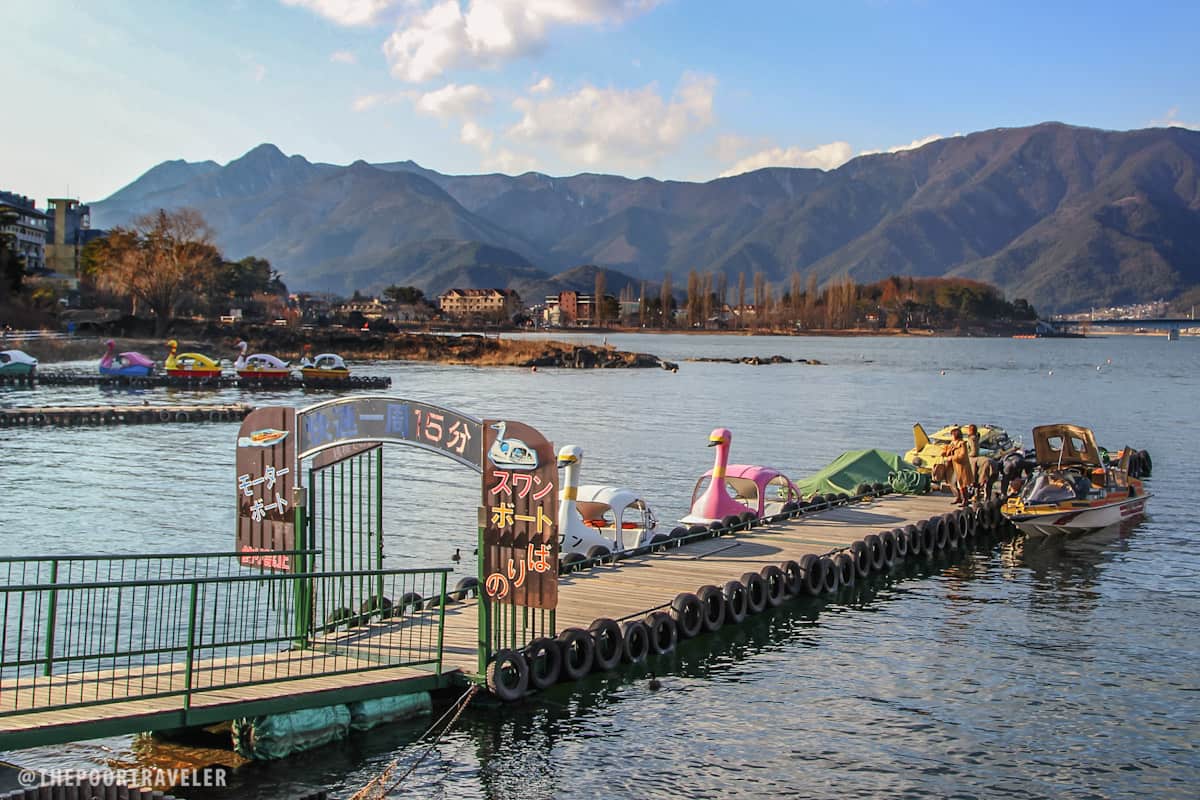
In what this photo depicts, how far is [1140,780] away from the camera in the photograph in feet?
55.1

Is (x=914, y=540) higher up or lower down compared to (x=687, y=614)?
lower down

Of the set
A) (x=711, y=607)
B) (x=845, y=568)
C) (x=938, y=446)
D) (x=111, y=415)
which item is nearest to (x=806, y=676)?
(x=711, y=607)

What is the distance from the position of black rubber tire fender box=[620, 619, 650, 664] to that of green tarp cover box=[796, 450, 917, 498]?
20.1 metres

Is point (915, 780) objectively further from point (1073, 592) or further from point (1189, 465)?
point (1189, 465)

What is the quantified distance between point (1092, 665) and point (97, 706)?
59.8 ft

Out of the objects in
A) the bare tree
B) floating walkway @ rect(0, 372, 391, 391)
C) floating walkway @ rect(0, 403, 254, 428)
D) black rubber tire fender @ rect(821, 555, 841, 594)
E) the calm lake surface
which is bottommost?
the calm lake surface

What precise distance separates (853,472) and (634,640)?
72.3 ft

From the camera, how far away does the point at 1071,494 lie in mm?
35469

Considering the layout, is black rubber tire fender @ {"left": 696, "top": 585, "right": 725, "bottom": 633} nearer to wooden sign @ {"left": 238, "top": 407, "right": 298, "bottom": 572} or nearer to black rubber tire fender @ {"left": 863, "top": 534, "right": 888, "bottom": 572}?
black rubber tire fender @ {"left": 863, "top": 534, "right": 888, "bottom": 572}

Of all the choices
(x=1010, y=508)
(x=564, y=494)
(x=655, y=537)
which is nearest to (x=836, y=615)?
(x=655, y=537)

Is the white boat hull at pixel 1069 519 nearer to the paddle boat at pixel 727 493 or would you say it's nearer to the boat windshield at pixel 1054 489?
the boat windshield at pixel 1054 489

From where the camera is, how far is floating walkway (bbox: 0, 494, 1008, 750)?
14.4m

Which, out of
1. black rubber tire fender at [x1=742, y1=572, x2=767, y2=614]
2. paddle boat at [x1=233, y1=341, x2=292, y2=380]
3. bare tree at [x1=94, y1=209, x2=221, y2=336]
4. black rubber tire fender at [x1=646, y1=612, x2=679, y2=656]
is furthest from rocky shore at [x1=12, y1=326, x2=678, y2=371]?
black rubber tire fender at [x1=646, y1=612, x2=679, y2=656]

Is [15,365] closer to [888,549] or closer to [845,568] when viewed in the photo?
[888,549]
